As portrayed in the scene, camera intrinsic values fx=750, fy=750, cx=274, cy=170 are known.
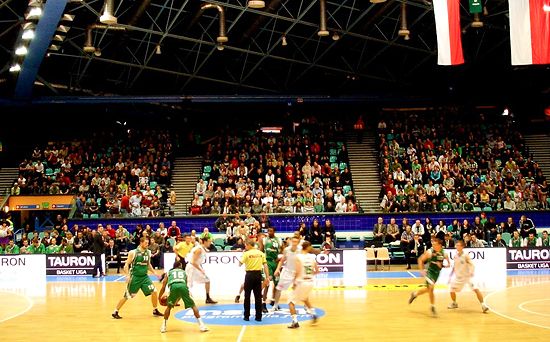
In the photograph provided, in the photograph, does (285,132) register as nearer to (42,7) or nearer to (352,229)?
(352,229)

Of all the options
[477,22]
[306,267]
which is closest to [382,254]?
[477,22]

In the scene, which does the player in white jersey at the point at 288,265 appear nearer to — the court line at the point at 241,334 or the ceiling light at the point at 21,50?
the court line at the point at 241,334

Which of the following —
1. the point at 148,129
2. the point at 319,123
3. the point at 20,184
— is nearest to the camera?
the point at 20,184

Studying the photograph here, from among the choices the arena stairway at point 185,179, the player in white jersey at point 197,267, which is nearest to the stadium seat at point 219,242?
the arena stairway at point 185,179

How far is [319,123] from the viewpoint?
141ft

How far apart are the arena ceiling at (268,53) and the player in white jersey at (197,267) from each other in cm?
1304

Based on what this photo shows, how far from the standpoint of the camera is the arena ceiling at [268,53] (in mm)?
32625

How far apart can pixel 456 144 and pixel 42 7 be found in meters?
23.1

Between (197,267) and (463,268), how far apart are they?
6440 mm

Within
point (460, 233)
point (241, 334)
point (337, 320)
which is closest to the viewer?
point (241, 334)

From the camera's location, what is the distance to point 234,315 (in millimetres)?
17578

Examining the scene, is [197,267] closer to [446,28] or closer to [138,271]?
[138,271]

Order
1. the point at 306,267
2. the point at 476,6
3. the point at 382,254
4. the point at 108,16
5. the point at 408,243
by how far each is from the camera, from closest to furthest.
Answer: the point at 306,267
the point at 108,16
the point at 476,6
the point at 382,254
the point at 408,243

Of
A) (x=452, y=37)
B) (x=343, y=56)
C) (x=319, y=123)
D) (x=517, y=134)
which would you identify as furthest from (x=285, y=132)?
(x=452, y=37)
